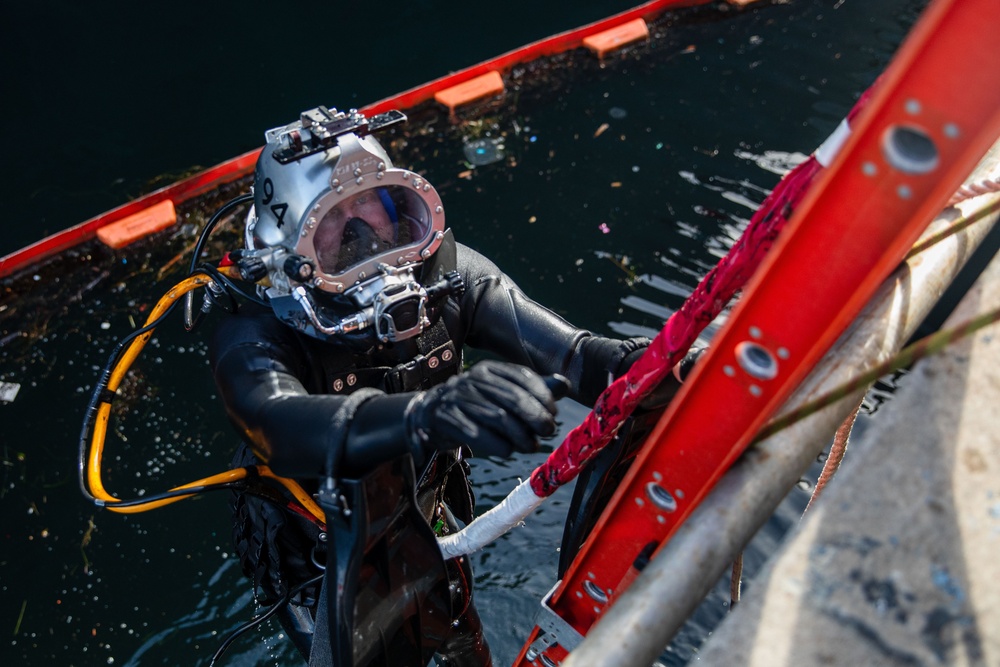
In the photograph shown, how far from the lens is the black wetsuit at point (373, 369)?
87.2 inches

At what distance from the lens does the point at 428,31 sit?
23.9ft

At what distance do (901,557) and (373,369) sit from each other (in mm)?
1807

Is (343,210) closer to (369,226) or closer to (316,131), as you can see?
(369,226)

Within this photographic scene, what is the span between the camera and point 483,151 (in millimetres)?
6238

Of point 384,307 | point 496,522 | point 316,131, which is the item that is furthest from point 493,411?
point 316,131

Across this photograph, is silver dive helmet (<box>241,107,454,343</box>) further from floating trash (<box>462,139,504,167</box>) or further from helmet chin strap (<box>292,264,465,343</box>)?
floating trash (<box>462,139,504,167</box>)

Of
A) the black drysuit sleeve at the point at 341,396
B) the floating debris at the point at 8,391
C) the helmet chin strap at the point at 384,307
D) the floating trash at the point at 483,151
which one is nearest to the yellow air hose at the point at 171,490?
the black drysuit sleeve at the point at 341,396

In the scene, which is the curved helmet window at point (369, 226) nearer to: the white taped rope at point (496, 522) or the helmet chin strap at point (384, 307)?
the helmet chin strap at point (384, 307)

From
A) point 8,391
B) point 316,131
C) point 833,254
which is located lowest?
point 8,391

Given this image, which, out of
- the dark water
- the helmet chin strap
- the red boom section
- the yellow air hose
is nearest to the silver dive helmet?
the helmet chin strap

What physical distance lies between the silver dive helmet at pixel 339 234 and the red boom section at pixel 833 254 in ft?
3.34

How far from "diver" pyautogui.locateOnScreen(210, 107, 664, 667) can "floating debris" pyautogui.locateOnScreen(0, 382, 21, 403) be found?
7.85 feet

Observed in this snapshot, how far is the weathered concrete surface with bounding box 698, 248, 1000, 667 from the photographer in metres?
1.08

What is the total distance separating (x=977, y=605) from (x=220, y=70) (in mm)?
6657
